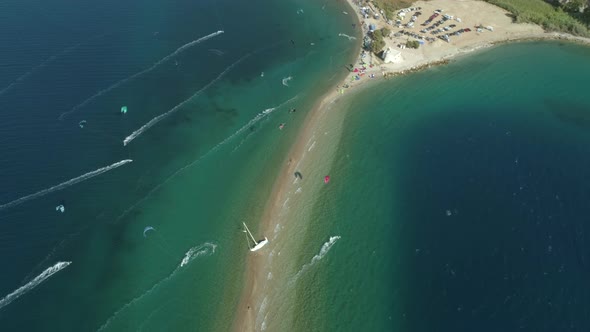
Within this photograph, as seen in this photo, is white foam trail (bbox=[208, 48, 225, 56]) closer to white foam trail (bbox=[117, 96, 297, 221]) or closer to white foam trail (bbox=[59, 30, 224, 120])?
white foam trail (bbox=[59, 30, 224, 120])

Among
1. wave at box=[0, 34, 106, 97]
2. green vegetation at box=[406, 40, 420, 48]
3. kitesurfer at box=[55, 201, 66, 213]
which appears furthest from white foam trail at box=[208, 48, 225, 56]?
kitesurfer at box=[55, 201, 66, 213]

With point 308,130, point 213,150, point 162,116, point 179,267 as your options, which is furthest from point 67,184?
point 308,130

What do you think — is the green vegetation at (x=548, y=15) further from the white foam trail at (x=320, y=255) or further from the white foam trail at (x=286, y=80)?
the white foam trail at (x=320, y=255)

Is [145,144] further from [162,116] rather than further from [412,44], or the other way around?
[412,44]

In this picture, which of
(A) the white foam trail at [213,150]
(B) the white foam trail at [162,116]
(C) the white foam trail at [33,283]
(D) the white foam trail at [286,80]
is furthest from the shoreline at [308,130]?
(C) the white foam trail at [33,283]

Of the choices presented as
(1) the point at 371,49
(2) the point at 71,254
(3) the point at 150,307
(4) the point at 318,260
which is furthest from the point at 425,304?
(1) the point at 371,49

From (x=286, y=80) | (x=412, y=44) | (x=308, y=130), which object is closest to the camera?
(x=308, y=130)

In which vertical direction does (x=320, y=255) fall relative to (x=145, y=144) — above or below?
below
